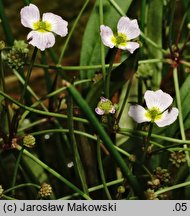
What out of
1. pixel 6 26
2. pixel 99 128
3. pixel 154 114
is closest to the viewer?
pixel 99 128

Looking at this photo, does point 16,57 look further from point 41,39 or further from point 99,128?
point 99,128

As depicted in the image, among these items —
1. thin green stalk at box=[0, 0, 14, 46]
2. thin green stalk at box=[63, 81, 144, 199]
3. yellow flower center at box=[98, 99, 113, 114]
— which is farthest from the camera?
thin green stalk at box=[0, 0, 14, 46]

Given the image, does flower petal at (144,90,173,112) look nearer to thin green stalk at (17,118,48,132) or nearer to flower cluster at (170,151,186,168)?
flower cluster at (170,151,186,168)

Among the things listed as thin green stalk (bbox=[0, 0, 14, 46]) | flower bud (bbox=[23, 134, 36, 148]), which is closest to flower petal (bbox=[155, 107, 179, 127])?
flower bud (bbox=[23, 134, 36, 148])

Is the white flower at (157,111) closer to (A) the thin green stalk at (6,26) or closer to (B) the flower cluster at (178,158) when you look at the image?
(B) the flower cluster at (178,158)

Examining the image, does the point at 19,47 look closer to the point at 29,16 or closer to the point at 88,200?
the point at 29,16

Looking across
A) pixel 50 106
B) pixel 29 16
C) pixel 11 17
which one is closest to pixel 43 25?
pixel 29 16

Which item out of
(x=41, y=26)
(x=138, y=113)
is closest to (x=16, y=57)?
(x=41, y=26)
